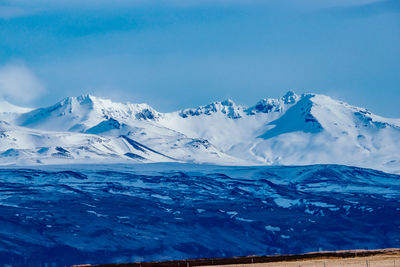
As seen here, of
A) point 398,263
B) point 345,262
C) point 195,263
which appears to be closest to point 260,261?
point 195,263

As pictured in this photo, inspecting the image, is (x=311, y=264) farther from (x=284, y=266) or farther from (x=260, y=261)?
(x=260, y=261)

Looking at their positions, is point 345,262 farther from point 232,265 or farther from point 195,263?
point 195,263

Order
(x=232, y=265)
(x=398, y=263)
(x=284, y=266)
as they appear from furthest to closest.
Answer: (x=232, y=265) < (x=284, y=266) < (x=398, y=263)

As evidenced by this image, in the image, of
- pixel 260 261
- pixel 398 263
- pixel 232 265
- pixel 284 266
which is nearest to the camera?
pixel 398 263

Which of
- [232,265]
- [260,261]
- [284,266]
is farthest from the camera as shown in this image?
[260,261]

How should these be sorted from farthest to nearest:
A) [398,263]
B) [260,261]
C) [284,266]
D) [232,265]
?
[260,261], [232,265], [284,266], [398,263]

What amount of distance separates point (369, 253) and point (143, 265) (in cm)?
2887

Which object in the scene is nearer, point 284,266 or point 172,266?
point 284,266

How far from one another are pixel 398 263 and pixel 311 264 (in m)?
10.5

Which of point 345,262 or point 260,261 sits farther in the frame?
point 260,261

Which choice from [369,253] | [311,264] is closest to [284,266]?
[311,264]

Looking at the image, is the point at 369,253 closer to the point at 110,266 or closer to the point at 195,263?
the point at 195,263

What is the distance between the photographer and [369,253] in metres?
112

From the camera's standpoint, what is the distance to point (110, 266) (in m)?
110
